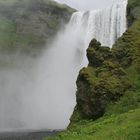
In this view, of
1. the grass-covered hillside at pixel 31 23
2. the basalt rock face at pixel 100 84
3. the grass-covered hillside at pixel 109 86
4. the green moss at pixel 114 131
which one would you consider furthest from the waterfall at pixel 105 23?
the green moss at pixel 114 131

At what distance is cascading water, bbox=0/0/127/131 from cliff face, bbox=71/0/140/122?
5860 centimetres

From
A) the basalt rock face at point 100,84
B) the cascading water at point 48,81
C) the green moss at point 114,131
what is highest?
the green moss at point 114,131

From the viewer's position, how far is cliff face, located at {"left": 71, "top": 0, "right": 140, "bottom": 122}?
40156 millimetres

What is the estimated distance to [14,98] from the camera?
4855 inches

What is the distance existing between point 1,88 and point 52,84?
14352 mm

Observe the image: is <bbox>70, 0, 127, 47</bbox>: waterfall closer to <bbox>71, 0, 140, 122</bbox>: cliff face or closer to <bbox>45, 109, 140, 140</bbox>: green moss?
<bbox>71, 0, 140, 122</bbox>: cliff face

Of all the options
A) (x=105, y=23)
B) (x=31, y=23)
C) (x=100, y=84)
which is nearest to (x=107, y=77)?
(x=100, y=84)

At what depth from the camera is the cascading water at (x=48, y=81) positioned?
112375 mm

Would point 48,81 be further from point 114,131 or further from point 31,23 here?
point 114,131

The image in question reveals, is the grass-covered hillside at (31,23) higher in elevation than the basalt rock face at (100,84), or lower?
lower

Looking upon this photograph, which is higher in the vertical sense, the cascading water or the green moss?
the green moss

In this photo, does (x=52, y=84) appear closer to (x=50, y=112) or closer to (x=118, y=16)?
(x=50, y=112)

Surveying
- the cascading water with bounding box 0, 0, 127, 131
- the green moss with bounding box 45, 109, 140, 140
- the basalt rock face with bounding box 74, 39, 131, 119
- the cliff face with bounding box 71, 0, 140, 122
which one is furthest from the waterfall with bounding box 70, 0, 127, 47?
the green moss with bounding box 45, 109, 140, 140

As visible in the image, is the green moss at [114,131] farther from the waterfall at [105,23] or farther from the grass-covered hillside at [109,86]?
the waterfall at [105,23]
